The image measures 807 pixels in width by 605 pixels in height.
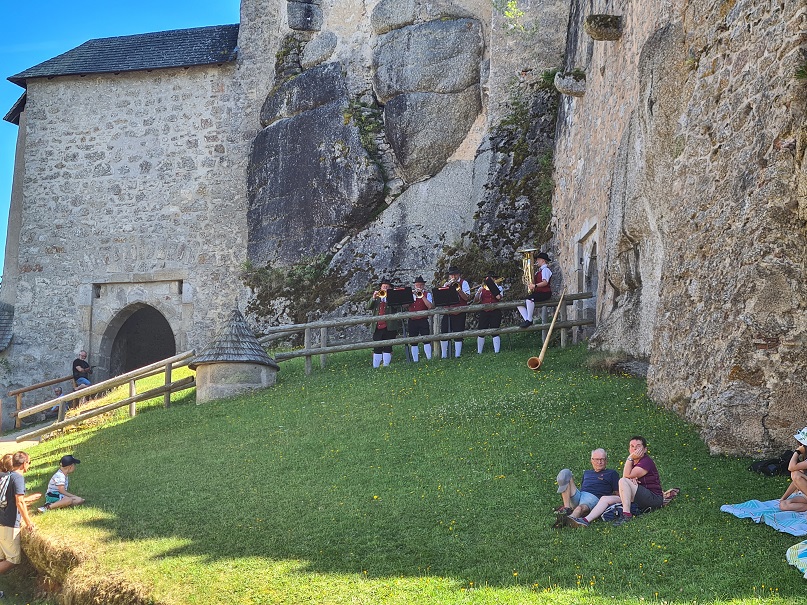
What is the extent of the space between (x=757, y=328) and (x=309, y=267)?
14256 mm

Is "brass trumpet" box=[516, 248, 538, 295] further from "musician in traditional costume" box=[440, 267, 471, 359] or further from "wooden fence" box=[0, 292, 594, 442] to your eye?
"musician in traditional costume" box=[440, 267, 471, 359]

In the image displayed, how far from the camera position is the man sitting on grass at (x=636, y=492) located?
8.01m

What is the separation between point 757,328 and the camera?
9188mm

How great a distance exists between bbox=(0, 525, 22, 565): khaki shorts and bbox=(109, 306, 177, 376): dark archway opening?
614 inches

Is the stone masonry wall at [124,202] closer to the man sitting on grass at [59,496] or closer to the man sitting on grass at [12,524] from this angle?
the man sitting on grass at [59,496]

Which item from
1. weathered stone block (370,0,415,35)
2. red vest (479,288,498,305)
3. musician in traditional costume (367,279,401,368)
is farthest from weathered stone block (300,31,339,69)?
red vest (479,288,498,305)

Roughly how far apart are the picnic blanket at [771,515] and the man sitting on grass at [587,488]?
971 millimetres

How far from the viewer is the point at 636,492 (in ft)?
26.3

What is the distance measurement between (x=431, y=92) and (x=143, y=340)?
10.1m

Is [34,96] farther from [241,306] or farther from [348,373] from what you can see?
[348,373]

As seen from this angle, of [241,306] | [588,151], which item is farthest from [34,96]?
[588,151]

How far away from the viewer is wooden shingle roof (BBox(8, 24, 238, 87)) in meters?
24.8

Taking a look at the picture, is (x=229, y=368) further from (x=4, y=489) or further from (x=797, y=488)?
(x=797, y=488)

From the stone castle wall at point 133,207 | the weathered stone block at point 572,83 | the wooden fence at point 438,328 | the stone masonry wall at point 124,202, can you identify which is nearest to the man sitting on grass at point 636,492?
the wooden fence at point 438,328
